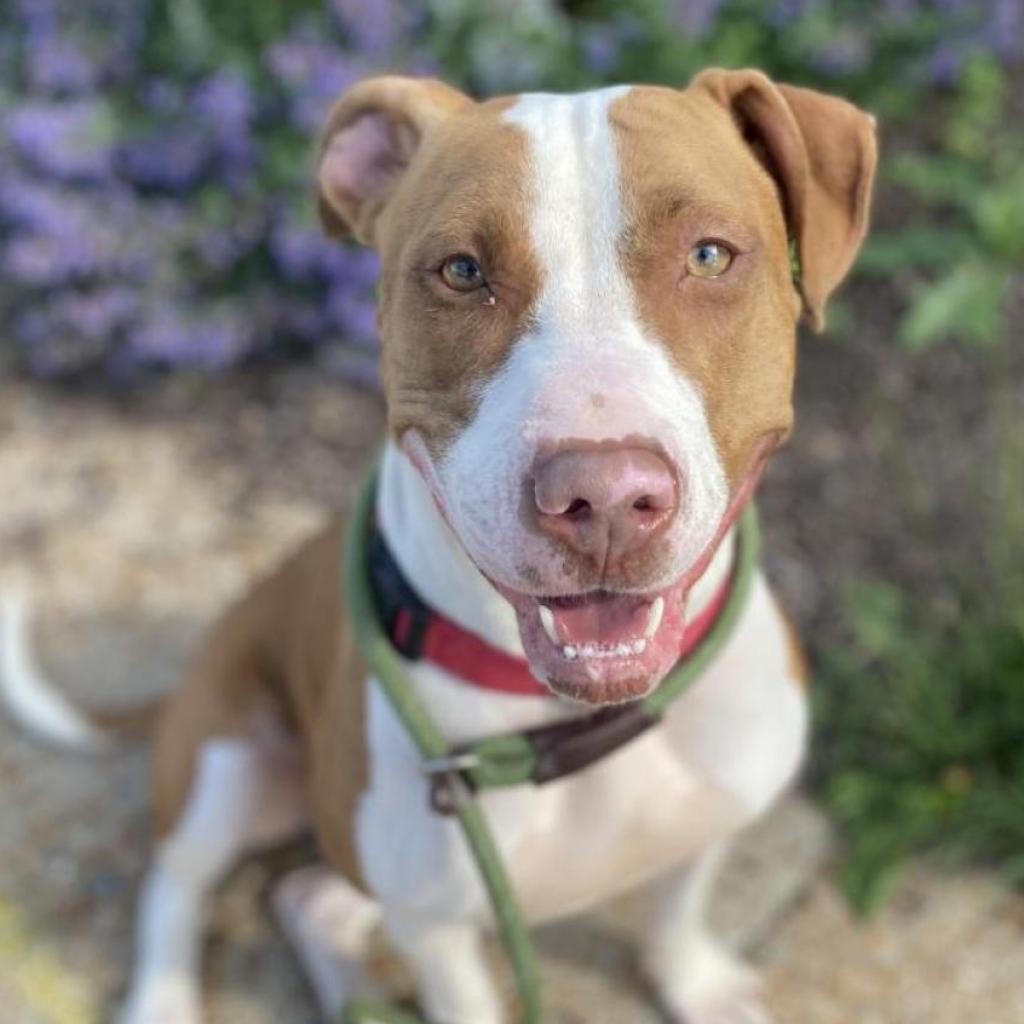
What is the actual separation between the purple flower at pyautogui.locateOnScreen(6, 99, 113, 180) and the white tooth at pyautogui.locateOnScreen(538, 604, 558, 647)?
9.41ft

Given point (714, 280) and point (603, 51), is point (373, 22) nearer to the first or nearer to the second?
point (603, 51)

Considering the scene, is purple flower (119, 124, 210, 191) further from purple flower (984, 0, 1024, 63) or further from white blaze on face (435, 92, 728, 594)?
white blaze on face (435, 92, 728, 594)

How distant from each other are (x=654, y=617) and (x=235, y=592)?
242 centimetres

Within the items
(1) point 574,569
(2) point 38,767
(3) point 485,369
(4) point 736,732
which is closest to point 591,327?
(3) point 485,369

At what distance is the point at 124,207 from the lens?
4.21m

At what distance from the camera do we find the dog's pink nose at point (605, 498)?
1.58m

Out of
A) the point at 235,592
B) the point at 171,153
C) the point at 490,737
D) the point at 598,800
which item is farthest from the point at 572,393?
the point at 171,153

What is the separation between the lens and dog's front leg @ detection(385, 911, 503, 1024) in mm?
2445

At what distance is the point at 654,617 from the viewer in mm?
1806

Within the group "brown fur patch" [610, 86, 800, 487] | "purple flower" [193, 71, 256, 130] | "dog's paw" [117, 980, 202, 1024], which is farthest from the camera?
"purple flower" [193, 71, 256, 130]

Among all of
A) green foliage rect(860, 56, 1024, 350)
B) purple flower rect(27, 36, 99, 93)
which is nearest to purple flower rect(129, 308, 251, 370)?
purple flower rect(27, 36, 99, 93)

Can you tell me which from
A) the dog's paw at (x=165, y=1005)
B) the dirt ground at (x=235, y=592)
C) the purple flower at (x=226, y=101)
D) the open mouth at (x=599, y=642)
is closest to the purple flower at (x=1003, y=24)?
the dirt ground at (x=235, y=592)

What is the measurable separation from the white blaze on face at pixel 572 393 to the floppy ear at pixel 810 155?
279 millimetres

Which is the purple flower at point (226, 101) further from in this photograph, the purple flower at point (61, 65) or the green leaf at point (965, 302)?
the green leaf at point (965, 302)
